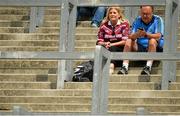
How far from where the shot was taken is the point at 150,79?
981 cm

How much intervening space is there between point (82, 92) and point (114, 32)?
1246mm

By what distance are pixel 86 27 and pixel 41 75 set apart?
183 centimetres

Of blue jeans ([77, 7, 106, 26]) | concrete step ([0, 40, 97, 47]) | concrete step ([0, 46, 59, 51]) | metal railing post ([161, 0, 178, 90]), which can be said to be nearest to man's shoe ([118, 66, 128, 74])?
metal railing post ([161, 0, 178, 90])

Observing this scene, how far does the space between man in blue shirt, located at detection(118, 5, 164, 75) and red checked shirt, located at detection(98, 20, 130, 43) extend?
115 mm

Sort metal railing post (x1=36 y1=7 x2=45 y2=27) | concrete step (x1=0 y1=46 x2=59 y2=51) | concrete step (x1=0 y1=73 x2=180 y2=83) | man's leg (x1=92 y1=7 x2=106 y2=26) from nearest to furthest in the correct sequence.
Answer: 1. concrete step (x1=0 y1=73 x2=180 y2=83)
2. concrete step (x1=0 y1=46 x2=59 y2=51)
3. man's leg (x1=92 y1=7 x2=106 y2=26)
4. metal railing post (x1=36 y1=7 x2=45 y2=27)

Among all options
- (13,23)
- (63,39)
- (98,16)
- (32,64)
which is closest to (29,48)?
(32,64)

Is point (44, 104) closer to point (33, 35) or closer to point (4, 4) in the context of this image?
point (4, 4)

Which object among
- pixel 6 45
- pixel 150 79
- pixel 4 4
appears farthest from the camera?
pixel 6 45

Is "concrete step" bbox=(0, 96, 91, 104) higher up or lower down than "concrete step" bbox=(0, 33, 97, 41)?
lower down

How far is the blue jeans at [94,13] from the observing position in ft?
38.9

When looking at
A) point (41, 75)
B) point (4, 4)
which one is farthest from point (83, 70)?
point (4, 4)

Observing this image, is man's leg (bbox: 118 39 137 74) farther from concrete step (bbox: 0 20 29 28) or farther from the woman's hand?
concrete step (bbox: 0 20 29 28)

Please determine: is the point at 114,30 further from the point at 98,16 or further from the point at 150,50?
the point at 98,16

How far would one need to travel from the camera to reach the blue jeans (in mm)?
11844
